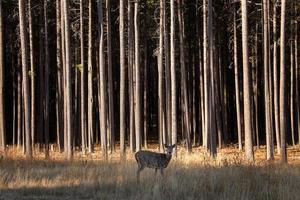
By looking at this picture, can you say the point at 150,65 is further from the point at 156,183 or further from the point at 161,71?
the point at 156,183

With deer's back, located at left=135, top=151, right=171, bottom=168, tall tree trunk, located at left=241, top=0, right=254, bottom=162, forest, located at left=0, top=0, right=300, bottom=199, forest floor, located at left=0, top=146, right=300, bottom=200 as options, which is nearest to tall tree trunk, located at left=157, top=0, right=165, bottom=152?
forest, located at left=0, top=0, right=300, bottom=199

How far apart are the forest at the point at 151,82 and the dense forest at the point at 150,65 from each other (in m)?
0.08

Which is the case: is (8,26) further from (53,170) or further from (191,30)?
(53,170)

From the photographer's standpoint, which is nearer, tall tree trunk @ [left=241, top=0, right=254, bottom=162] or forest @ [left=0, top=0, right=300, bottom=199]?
forest @ [left=0, top=0, right=300, bottom=199]

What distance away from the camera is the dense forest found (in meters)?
24.2

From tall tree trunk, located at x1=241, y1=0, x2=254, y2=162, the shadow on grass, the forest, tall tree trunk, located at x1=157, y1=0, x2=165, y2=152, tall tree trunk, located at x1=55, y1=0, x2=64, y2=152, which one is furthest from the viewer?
tall tree trunk, located at x1=55, y1=0, x2=64, y2=152

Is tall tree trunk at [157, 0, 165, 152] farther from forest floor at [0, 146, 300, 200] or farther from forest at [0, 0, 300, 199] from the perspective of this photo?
forest floor at [0, 146, 300, 200]

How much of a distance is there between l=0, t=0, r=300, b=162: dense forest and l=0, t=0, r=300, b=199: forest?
84 millimetres

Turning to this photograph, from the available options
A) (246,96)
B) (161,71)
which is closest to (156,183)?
(246,96)

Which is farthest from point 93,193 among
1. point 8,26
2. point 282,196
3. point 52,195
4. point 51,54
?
point 51,54

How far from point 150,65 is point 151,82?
4537 mm

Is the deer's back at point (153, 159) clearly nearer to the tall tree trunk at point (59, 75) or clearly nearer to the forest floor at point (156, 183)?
the forest floor at point (156, 183)

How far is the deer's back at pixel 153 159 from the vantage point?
47.6 feet

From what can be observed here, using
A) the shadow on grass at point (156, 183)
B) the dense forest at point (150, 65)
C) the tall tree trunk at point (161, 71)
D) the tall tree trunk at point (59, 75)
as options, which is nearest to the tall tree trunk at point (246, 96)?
the dense forest at point (150, 65)
